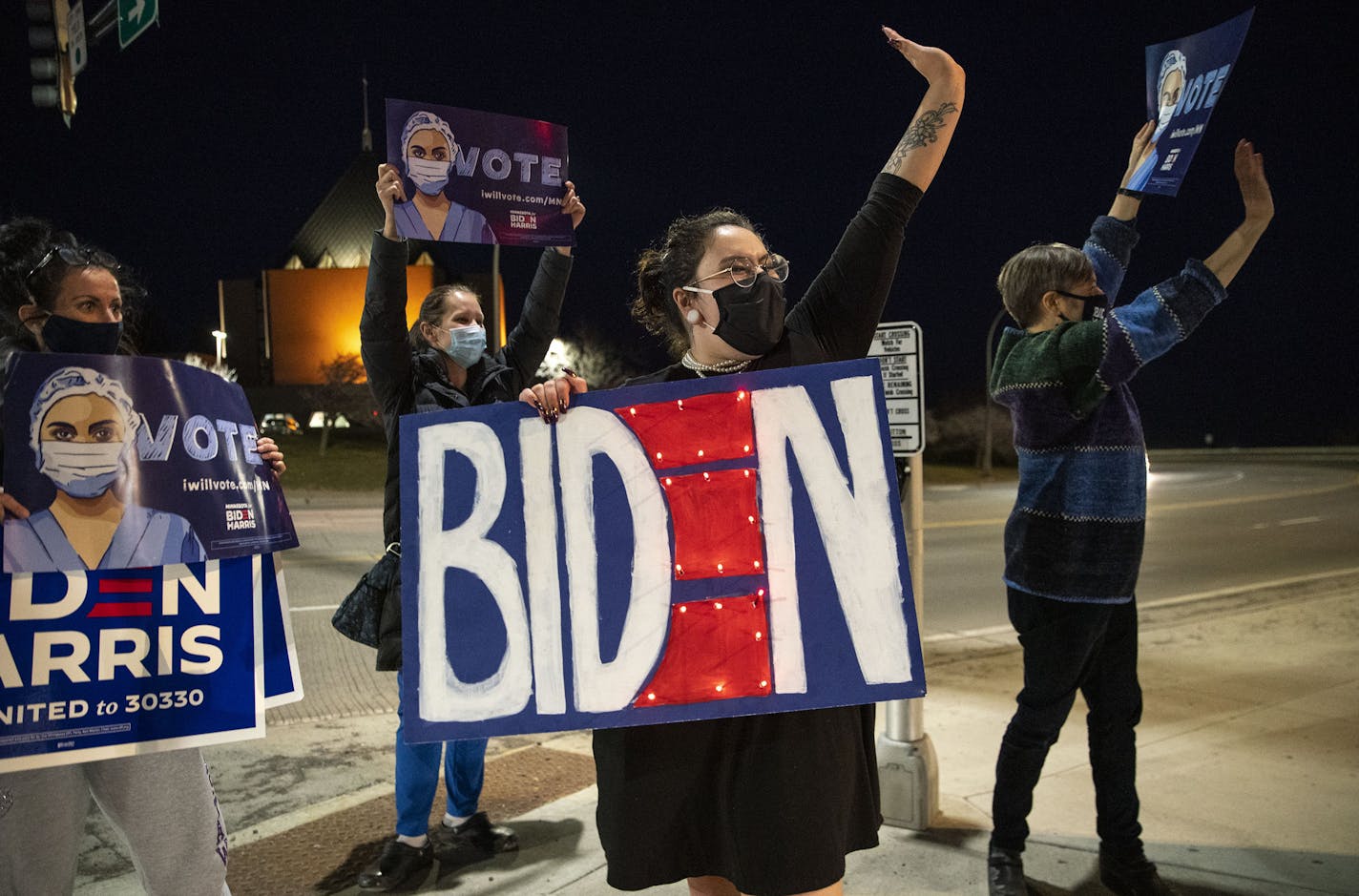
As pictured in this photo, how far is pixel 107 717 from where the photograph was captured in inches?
83.2

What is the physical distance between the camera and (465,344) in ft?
11.2

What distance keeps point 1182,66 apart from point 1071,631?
6.06ft

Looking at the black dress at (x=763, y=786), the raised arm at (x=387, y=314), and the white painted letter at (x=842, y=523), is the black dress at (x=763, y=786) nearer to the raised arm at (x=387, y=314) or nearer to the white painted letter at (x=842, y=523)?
the white painted letter at (x=842, y=523)

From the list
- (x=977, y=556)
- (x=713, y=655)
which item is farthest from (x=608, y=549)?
(x=977, y=556)

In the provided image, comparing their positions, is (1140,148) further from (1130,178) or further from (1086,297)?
(1086,297)

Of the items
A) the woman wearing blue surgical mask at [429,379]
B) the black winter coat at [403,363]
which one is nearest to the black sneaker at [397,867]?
the woman wearing blue surgical mask at [429,379]

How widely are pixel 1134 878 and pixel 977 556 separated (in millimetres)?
10343

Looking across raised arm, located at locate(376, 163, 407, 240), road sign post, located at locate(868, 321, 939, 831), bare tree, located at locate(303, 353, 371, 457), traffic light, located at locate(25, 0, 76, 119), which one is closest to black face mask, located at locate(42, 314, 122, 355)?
raised arm, located at locate(376, 163, 407, 240)

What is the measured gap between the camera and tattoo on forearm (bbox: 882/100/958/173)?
7.03ft

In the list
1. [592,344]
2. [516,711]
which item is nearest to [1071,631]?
[516,711]

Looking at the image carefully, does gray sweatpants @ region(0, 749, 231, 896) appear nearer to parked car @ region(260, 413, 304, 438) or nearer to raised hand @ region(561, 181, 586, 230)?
raised hand @ region(561, 181, 586, 230)

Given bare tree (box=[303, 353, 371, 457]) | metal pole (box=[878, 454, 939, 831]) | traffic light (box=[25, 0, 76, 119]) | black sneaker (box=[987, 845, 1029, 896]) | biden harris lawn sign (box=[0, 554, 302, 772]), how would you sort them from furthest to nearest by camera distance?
bare tree (box=[303, 353, 371, 457]) → traffic light (box=[25, 0, 76, 119]) → metal pole (box=[878, 454, 939, 831]) → black sneaker (box=[987, 845, 1029, 896]) → biden harris lawn sign (box=[0, 554, 302, 772])

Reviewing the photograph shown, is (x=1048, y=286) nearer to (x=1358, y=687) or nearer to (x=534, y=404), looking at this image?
(x=534, y=404)

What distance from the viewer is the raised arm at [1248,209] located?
304 cm
